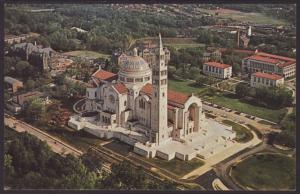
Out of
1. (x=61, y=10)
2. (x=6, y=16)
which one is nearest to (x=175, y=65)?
(x=61, y=10)

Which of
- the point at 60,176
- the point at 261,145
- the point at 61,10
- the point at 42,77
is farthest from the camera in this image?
the point at 42,77

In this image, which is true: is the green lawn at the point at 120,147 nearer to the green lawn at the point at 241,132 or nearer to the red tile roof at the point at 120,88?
the red tile roof at the point at 120,88

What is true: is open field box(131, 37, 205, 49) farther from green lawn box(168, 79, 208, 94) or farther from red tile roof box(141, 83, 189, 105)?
red tile roof box(141, 83, 189, 105)

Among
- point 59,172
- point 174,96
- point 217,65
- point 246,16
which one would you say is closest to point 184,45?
point 217,65

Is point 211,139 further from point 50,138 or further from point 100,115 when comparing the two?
point 50,138

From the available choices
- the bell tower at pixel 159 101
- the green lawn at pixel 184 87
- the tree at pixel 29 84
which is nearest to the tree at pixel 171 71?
the green lawn at pixel 184 87

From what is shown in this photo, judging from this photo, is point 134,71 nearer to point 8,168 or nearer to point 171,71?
point 171,71
